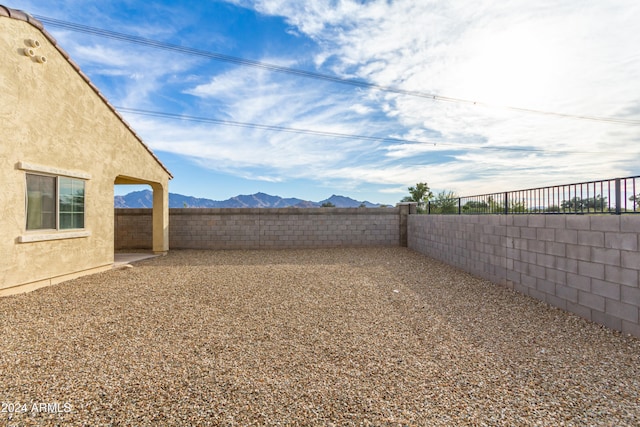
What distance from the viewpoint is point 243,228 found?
499 inches

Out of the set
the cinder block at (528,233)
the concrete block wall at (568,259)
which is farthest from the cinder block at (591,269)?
the cinder block at (528,233)

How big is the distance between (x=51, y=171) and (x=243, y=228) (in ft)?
23.2

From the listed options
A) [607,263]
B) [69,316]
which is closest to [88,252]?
[69,316]

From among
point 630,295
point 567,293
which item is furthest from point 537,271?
point 630,295

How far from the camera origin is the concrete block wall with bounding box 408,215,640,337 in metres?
3.98

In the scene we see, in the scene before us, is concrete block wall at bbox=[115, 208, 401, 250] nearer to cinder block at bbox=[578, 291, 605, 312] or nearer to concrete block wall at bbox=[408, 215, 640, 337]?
concrete block wall at bbox=[408, 215, 640, 337]

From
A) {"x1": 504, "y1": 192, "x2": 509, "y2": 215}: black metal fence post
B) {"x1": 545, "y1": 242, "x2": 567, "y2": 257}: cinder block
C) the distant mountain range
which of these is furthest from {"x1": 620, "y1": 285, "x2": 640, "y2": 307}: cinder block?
the distant mountain range

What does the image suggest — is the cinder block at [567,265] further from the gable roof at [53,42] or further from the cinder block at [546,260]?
the gable roof at [53,42]

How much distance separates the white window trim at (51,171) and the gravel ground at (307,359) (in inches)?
94.5

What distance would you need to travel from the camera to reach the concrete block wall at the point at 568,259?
13.1 feet

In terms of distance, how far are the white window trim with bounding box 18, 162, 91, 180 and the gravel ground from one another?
2.40 metres

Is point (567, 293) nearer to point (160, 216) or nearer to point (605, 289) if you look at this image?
point (605, 289)

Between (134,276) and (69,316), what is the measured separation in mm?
2875

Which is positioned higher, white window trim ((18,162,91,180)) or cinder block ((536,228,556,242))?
white window trim ((18,162,91,180))
